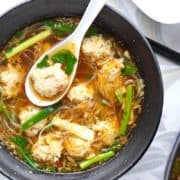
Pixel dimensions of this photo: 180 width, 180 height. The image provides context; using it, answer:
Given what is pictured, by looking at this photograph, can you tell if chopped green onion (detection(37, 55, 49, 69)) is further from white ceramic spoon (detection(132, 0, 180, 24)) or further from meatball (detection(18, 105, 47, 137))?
white ceramic spoon (detection(132, 0, 180, 24))

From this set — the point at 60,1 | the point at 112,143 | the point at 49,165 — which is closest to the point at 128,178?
the point at 112,143

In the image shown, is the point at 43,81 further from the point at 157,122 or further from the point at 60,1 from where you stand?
the point at 157,122

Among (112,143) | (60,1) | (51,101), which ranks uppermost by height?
(60,1)

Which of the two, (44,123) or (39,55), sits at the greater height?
(39,55)

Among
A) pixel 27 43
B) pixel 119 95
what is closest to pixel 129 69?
pixel 119 95

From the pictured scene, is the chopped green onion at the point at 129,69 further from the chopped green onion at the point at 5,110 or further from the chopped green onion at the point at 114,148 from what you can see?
the chopped green onion at the point at 5,110

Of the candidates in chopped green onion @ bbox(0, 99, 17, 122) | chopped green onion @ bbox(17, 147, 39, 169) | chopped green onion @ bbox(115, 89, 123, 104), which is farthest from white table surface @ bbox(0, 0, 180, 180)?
chopped green onion @ bbox(0, 99, 17, 122)

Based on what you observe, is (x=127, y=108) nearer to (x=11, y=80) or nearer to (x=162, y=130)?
(x=162, y=130)
